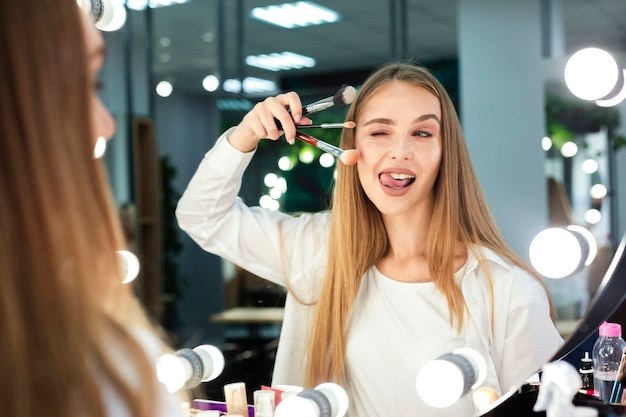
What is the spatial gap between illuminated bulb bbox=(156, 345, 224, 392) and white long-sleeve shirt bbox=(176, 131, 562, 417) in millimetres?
100

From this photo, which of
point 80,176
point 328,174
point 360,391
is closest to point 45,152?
point 80,176

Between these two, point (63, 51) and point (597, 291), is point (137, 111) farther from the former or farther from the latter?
point (597, 291)

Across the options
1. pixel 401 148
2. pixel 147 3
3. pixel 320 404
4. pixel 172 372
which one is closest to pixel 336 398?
pixel 320 404

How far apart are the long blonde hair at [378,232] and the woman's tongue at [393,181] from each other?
0.04 m

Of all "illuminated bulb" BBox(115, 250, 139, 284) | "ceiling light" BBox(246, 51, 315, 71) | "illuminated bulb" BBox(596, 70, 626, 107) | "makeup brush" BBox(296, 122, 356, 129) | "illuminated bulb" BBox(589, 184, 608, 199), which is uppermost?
"ceiling light" BBox(246, 51, 315, 71)

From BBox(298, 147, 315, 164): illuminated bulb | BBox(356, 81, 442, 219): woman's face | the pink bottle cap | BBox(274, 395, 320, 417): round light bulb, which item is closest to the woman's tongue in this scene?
BBox(356, 81, 442, 219): woman's face

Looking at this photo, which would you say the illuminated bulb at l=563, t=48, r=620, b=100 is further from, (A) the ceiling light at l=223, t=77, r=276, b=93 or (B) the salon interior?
(A) the ceiling light at l=223, t=77, r=276, b=93

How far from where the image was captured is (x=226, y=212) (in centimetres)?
95

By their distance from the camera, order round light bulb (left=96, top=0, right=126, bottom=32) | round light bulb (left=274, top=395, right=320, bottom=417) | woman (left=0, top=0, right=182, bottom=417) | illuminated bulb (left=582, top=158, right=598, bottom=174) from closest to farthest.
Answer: woman (left=0, top=0, right=182, bottom=417), illuminated bulb (left=582, top=158, right=598, bottom=174), round light bulb (left=274, top=395, right=320, bottom=417), round light bulb (left=96, top=0, right=126, bottom=32)

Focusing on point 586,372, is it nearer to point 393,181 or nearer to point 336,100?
point 393,181

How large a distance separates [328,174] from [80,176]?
1.46ft

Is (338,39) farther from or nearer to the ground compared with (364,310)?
farther from the ground

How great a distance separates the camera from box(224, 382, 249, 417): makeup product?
3.25 feet

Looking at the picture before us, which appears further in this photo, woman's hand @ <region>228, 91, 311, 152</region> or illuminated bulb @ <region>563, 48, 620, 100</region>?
woman's hand @ <region>228, 91, 311, 152</region>
